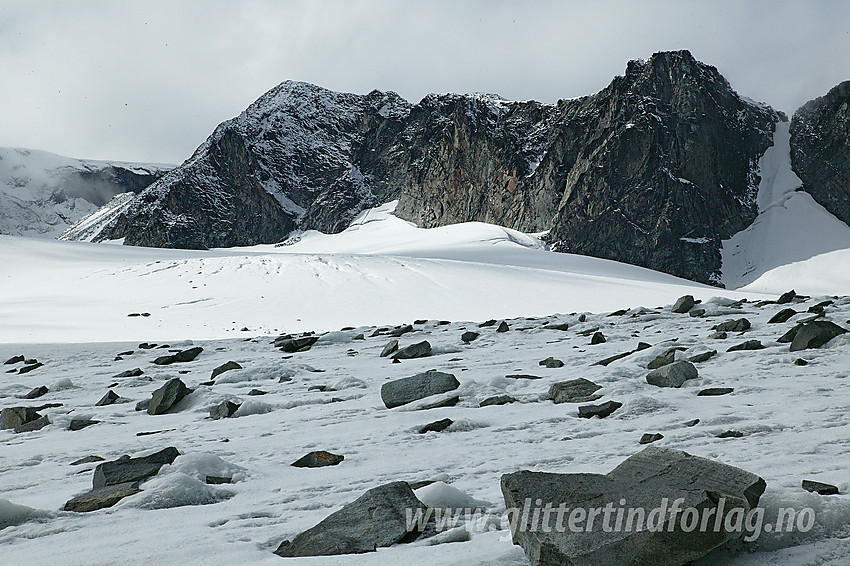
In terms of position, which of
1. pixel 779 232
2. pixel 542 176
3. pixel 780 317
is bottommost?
pixel 780 317

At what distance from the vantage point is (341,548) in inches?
86.3

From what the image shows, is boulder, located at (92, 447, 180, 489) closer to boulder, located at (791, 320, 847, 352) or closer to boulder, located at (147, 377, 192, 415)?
boulder, located at (147, 377, 192, 415)

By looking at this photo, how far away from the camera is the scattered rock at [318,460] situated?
11.7 ft

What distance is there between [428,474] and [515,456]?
1.83 ft

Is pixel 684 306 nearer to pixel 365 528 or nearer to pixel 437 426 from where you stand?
pixel 437 426

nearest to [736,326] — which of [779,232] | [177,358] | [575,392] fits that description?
[575,392]

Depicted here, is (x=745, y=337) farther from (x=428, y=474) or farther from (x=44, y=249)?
(x=44, y=249)

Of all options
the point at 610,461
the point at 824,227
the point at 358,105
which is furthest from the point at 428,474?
the point at 358,105

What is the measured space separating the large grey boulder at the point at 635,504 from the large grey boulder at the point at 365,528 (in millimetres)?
507

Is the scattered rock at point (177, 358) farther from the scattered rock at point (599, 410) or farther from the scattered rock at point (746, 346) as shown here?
the scattered rock at point (746, 346)

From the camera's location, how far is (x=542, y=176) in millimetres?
77188

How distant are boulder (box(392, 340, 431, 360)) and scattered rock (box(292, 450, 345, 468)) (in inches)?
165

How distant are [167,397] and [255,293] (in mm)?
14882

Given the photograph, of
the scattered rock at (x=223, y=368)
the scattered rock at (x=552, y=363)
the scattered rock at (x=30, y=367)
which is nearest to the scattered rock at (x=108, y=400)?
the scattered rock at (x=223, y=368)
